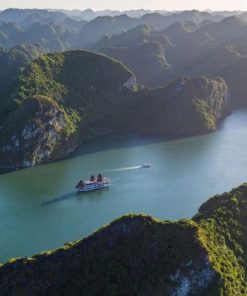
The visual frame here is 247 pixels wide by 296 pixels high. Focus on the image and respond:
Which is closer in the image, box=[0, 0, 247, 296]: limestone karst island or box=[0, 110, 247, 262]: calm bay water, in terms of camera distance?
box=[0, 0, 247, 296]: limestone karst island

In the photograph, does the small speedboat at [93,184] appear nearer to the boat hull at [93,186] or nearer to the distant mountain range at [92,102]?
the boat hull at [93,186]

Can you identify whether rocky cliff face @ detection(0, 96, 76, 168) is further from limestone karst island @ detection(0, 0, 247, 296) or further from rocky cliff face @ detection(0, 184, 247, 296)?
rocky cliff face @ detection(0, 184, 247, 296)

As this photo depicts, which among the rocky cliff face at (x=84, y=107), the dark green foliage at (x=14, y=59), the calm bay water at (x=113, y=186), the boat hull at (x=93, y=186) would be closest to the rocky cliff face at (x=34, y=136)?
the rocky cliff face at (x=84, y=107)

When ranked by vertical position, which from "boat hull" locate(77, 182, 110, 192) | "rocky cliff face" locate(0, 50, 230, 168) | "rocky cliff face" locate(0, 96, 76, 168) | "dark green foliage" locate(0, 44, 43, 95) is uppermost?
"dark green foliage" locate(0, 44, 43, 95)

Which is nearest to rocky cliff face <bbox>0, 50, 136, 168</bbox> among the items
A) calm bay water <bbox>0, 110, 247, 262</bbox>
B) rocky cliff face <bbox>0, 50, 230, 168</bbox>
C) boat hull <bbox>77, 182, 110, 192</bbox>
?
rocky cliff face <bbox>0, 50, 230, 168</bbox>

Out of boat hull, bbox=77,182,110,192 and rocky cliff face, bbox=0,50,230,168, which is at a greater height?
rocky cliff face, bbox=0,50,230,168
